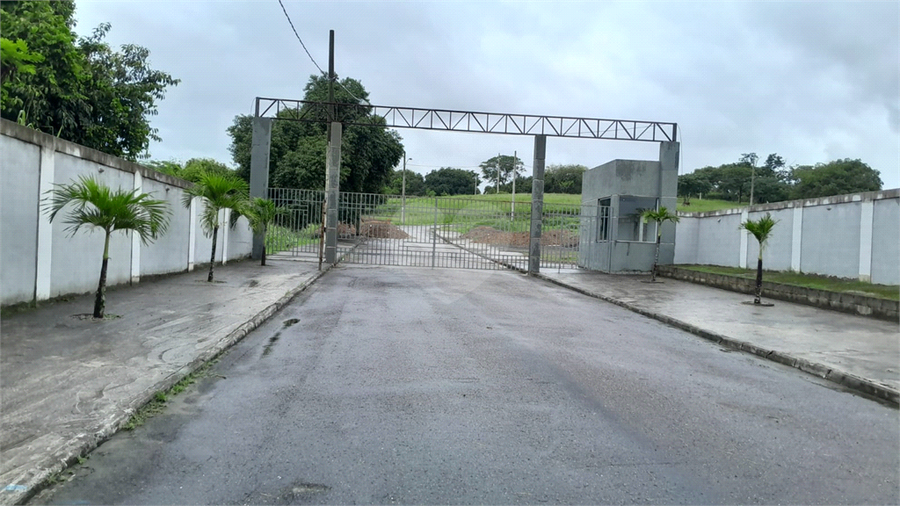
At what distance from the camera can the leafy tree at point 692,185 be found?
248 ft

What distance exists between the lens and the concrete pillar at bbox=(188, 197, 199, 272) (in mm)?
16891

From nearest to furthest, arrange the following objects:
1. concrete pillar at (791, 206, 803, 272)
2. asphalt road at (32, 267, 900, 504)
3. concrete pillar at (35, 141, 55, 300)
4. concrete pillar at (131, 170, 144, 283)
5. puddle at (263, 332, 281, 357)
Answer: asphalt road at (32, 267, 900, 504) → puddle at (263, 332, 281, 357) → concrete pillar at (35, 141, 55, 300) → concrete pillar at (131, 170, 144, 283) → concrete pillar at (791, 206, 803, 272)

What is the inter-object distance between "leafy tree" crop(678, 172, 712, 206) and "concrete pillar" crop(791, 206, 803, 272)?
59.0 metres

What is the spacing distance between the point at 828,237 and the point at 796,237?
1.36 metres

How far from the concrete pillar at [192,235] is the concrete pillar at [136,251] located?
3583mm

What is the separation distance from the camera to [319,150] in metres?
34.6

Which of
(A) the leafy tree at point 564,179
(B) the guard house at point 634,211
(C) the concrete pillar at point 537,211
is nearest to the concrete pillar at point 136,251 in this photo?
(C) the concrete pillar at point 537,211

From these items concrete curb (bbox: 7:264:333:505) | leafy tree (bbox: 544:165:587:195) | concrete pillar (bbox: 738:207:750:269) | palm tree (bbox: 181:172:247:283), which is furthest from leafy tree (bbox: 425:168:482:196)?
concrete curb (bbox: 7:264:333:505)

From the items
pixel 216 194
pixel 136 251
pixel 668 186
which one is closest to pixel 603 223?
pixel 668 186

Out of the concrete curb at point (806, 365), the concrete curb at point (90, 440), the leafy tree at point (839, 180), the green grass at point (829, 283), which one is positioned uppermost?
the leafy tree at point (839, 180)

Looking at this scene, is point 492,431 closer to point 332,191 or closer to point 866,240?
point 866,240

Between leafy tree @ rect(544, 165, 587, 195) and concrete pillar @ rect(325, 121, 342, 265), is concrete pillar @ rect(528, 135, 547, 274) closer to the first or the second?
concrete pillar @ rect(325, 121, 342, 265)

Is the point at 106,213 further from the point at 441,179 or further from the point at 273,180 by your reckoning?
the point at 441,179

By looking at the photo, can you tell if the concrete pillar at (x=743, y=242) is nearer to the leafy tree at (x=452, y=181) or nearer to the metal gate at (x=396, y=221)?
the metal gate at (x=396, y=221)
